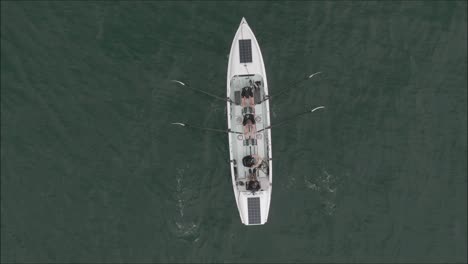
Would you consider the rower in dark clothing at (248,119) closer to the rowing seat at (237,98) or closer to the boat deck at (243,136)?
the boat deck at (243,136)

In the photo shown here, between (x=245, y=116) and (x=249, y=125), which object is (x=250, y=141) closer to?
(x=249, y=125)

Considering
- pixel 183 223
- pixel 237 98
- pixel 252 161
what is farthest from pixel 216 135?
pixel 183 223

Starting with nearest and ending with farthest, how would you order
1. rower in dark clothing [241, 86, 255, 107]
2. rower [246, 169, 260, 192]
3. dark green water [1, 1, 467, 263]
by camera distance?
rower [246, 169, 260, 192] < rower in dark clothing [241, 86, 255, 107] < dark green water [1, 1, 467, 263]

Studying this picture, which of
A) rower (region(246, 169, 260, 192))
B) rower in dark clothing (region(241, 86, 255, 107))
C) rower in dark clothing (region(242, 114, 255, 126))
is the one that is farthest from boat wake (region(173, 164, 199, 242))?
rower in dark clothing (region(241, 86, 255, 107))

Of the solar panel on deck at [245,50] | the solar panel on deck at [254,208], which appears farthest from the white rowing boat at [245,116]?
the solar panel on deck at [254,208]

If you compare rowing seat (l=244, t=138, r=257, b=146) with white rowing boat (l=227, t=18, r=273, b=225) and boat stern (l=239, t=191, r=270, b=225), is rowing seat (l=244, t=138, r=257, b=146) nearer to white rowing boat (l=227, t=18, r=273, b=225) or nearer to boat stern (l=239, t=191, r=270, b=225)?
white rowing boat (l=227, t=18, r=273, b=225)

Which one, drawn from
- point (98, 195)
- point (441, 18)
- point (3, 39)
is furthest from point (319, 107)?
point (3, 39)
